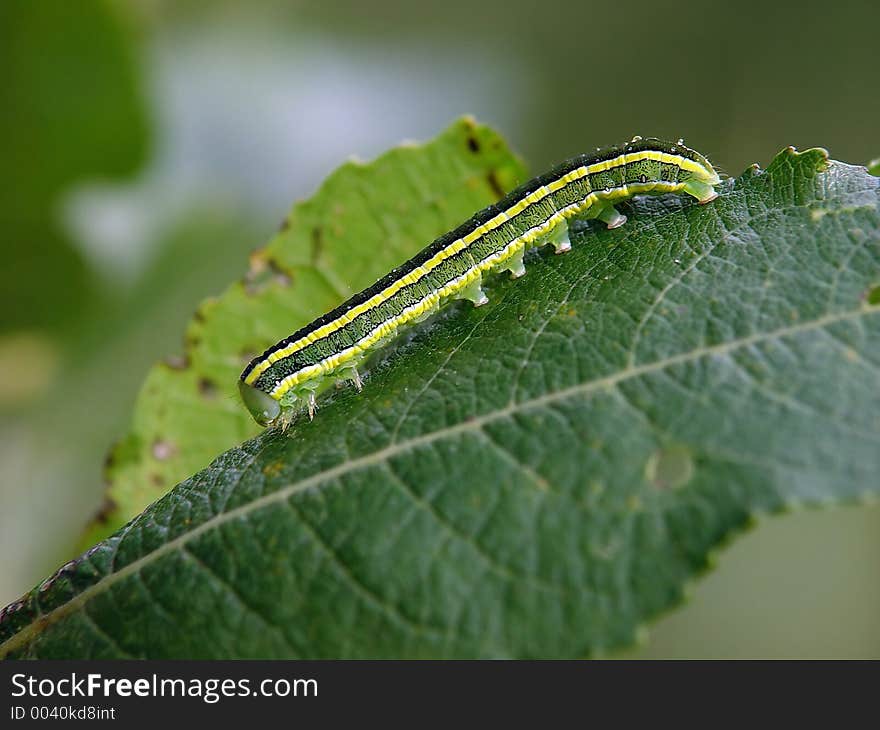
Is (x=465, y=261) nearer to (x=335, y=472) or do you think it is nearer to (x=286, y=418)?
(x=286, y=418)

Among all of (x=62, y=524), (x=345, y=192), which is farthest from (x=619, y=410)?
(x=62, y=524)

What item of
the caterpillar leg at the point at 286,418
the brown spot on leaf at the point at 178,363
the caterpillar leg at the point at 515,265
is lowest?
the caterpillar leg at the point at 286,418

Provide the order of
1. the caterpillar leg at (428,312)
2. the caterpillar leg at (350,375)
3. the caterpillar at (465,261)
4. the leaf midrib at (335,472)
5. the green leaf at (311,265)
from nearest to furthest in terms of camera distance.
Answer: the leaf midrib at (335,472), the caterpillar leg at (350,375), the caterpillar at (465,261), the caterpillar leg at (428,312), the green leaf at (311,265)

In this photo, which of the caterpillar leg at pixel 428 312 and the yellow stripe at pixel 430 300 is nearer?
the yellow stripe at pixel 430 300

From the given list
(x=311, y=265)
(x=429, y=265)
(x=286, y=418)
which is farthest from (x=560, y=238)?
(x=286, y=418)

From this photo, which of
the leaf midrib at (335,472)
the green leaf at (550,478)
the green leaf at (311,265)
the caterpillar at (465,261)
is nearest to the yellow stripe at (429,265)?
the caterpillar at (465,261)

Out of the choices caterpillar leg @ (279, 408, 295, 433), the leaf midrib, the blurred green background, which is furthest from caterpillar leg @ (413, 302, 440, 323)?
the blurred green background

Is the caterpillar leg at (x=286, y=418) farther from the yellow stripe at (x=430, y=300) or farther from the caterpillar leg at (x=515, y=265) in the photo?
the caterpillar leg at (x=515, y=265)

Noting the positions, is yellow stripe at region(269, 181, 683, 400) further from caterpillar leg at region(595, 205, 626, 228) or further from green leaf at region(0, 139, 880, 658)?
green leaf at region(0, 139, 880, 658)
